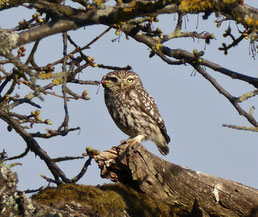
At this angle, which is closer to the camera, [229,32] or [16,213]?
[16,213]

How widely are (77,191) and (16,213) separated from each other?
101 cm

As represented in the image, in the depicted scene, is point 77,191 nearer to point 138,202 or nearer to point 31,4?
point 138,202

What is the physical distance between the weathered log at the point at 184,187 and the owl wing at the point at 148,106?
8.20 feet

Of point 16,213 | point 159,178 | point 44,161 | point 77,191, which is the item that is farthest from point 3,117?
point 159,178

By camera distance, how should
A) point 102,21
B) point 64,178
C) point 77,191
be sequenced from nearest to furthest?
point 102,21
point 77,191
point 64,178

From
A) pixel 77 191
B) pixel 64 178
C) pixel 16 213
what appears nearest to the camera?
pixel 16 213

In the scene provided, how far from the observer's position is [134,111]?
300 inches

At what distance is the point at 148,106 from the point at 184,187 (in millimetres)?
2721

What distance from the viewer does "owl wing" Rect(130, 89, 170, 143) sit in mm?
7695

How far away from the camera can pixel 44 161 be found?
511cm

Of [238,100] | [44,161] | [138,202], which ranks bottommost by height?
[138,202]

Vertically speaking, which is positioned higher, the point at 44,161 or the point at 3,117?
the point at 3,117

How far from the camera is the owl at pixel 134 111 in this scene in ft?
25.0

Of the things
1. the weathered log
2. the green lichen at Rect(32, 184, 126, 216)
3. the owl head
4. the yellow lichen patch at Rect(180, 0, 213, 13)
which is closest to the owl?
the owl head
